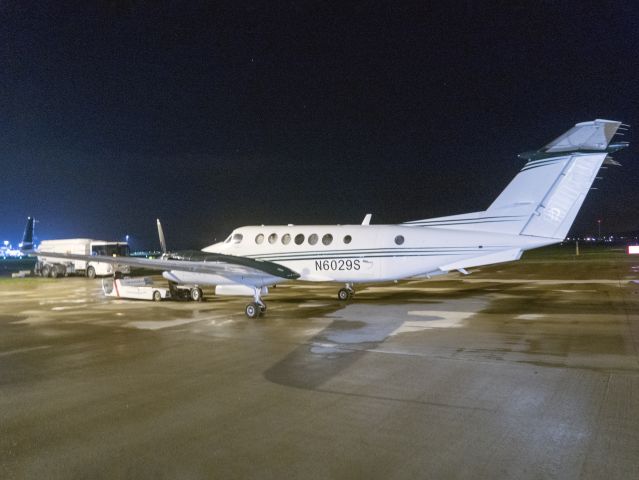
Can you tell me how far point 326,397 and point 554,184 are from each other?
11.0 m

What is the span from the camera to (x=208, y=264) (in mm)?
15688

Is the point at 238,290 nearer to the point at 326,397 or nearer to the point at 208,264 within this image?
the point at 208,264

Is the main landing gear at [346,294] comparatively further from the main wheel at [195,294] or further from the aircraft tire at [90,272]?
the aircraft tire at [90,272]

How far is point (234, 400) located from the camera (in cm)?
700

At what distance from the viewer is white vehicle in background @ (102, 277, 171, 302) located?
20.2m

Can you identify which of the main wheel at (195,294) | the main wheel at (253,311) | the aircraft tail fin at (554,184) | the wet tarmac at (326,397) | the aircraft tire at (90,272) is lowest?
the wet tarmac at (326,397)

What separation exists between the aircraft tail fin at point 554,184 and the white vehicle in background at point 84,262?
93.4ft

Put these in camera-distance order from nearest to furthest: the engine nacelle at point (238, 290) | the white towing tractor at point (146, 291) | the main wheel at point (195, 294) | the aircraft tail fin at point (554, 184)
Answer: the aircraft tail fin at point (554, 184), the engine nacelle at point (238, 290), the white towing tractor at point (146, 291), the main wheel at point (195, 294)

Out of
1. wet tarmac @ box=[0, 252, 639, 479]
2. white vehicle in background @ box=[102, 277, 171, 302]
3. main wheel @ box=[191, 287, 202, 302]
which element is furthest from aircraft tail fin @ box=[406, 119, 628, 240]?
white vehicle in background @ box=[102, 277, 171, 302]

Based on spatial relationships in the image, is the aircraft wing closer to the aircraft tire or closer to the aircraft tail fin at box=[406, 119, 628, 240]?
the aircraft tail fin at box=[406, 119, 628, 240]

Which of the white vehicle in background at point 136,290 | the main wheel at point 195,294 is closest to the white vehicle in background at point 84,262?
the white vehicle in background at point 136,290

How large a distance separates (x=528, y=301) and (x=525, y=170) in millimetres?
5201

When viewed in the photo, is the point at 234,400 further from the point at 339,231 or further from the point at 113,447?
the point at 339,231

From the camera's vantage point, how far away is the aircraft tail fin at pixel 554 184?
1398 cm
